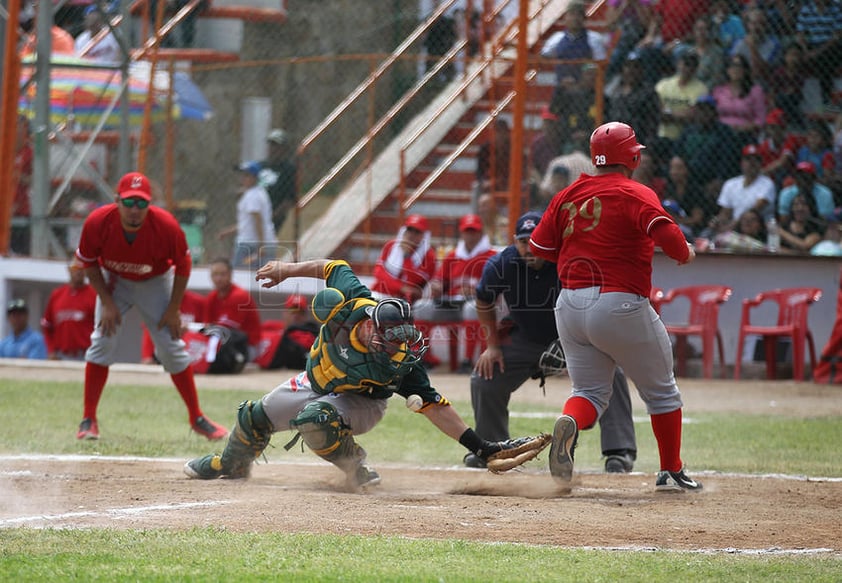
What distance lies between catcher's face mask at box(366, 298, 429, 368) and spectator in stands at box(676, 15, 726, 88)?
944 centimetres

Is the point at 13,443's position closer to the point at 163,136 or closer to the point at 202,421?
the point at 202,421

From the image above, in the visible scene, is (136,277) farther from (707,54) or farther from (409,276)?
(707,54)

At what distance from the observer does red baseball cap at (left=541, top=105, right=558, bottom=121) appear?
1494cm

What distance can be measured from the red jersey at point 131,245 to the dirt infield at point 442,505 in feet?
5.08

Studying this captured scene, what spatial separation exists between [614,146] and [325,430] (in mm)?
2209

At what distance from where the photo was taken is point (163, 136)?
20.1 metres

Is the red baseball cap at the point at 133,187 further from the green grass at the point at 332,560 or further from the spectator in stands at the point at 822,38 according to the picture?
the spectator in stands at the point at 822,38

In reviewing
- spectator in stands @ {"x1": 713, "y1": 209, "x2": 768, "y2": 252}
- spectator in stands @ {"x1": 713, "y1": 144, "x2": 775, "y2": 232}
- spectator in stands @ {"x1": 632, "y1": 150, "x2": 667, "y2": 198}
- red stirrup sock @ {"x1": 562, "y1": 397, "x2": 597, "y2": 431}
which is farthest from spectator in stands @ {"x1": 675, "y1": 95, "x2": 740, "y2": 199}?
red stirrup sock @ {"x1": 562, "y1": 397, "x2": 597, "y2": 431}

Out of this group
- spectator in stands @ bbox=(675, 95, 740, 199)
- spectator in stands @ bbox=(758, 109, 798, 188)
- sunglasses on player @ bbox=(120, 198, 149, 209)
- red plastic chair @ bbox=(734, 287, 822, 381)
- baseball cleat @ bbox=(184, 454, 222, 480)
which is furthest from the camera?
spectator in stands @ bbox=(675, 95, 740, 199)

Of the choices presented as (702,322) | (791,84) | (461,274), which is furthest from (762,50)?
(461,274)

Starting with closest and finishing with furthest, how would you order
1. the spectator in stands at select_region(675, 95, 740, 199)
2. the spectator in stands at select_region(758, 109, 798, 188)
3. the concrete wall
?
1. the concrete wall
2. the spectator in stands at select_region(758, 109, 798, 188)
3. the spectator in stands at select_region(675, 95, 740, 199)

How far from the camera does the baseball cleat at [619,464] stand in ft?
26.7

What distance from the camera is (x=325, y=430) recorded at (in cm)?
677

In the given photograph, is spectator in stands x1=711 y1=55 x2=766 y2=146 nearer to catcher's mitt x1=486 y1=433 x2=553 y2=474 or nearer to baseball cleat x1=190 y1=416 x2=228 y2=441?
baseball cleat x1=190 y1=416 x2=228 y2=441
